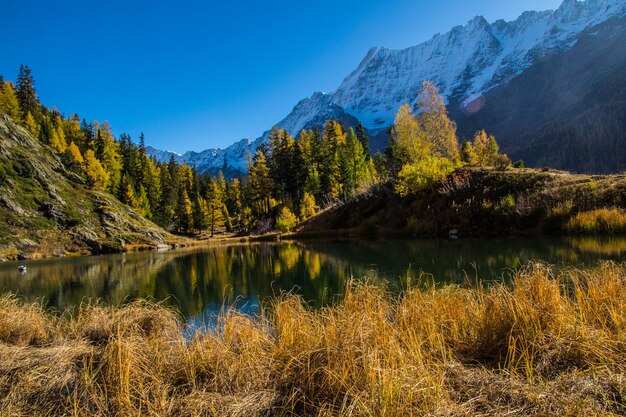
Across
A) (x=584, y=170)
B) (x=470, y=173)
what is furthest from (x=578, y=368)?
(x=584, y=170)

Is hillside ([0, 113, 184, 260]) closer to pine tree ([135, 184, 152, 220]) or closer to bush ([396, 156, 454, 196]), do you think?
pine tree ([135, 184, 152, 220])

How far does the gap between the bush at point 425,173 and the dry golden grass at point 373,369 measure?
29.2 metres

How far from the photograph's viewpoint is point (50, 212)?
4697 cm

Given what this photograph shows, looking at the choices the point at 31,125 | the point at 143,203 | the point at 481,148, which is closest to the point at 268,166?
the point at 143,203

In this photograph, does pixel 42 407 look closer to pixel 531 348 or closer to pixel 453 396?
pixel 453 396

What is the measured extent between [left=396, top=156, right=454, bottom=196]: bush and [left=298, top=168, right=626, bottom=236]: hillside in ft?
2.52

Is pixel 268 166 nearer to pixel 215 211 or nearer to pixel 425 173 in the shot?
pixel 215 211

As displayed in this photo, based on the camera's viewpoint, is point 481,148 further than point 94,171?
No

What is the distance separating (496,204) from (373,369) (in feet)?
83.4

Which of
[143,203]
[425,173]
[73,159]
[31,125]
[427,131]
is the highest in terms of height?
[31,125]

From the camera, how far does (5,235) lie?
1578 inches

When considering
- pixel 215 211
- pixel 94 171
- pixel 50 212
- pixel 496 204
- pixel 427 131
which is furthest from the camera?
pixel 215 211

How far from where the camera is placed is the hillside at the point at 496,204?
19.7 meters

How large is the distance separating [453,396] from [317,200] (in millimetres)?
62668
